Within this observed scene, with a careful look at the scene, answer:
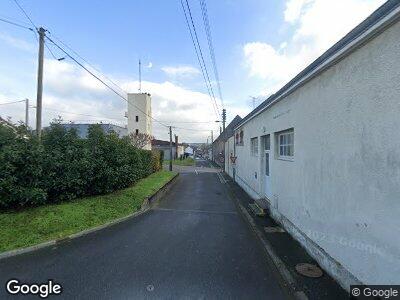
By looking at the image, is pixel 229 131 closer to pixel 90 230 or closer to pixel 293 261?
pixel 90 230

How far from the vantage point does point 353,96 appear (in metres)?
4.71

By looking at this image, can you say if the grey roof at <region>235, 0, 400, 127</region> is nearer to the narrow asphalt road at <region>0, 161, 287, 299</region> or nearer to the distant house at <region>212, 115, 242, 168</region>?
the narrow asphalt road at <region>0, 161, 287, 299</region>

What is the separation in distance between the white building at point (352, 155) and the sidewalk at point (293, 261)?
0.60 ft

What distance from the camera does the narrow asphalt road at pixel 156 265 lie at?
4.89 meters

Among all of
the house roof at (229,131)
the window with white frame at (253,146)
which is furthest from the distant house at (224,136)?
the window with white frame at (253,146)

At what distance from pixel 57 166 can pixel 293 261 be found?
7663 millimetres

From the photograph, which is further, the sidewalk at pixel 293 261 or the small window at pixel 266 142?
the small window at pixel 266 142

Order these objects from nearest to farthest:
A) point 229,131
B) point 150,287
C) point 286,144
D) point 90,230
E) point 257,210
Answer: point 150,287 → point 90,230 → point 286,144 → point 257,210 → point 229,131

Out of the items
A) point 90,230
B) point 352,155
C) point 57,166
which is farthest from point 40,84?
point 352,155

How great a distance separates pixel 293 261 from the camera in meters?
6.20

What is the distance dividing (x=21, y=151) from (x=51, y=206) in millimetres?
1904

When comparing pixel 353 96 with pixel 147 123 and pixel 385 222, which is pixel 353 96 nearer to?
pixel 385 222

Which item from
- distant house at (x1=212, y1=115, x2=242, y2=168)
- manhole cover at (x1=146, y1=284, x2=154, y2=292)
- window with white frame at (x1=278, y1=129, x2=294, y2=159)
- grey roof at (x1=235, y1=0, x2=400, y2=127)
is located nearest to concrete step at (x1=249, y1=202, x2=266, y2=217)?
window with white frame at (x1=278, y1=129, x2=294, y2=159)

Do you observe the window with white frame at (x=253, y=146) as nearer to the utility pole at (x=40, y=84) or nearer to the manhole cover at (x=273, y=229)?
the manhole cover at (x=273, y=229)
